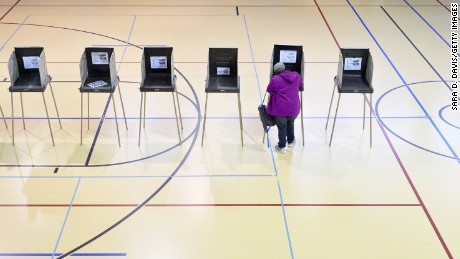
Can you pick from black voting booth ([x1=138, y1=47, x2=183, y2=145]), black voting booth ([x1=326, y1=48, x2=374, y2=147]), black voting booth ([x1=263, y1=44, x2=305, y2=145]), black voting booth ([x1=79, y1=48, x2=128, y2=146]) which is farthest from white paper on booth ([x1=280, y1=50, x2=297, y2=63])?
black voting booth ([x1=79, y1=48, x2=128, y2=146])

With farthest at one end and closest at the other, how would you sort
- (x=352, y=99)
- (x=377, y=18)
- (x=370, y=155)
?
(x=377, y=18) < (x=352, y=99) < (x=370, y=155)

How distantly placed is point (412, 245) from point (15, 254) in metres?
4.32

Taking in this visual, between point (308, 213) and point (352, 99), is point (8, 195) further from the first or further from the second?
point (352, 99)

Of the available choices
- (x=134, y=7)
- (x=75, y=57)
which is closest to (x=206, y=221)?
(x=75, y=57)

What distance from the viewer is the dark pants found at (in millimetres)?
7145

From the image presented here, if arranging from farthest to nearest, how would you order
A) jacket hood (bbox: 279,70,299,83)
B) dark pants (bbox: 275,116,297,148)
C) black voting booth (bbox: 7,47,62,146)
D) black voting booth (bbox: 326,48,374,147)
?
black voting booth (bbox: 326,48,374,147), black voting booth (bbox: 7,47,62,146), dark pants (bbox: 275,116,297,148), jacket hood (bbox: 279,70,299,83)

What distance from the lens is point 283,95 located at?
691 cm

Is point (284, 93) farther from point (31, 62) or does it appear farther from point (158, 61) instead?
point (31, 62)

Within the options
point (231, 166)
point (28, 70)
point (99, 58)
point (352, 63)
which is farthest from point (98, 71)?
point (352, 63)

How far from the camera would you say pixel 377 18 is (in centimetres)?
1212

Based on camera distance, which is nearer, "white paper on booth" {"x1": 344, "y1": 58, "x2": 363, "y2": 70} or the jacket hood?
the jacket hood

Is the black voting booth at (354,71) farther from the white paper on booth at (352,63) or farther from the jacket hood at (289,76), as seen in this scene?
the jacket hood at (289,76)

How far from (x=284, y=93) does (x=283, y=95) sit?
0.10 ft

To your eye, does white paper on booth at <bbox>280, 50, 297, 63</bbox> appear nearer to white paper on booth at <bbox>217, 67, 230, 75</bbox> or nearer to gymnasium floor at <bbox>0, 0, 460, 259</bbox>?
white paper on booth at <bbox>217, 67, 230, 75</bbox>
